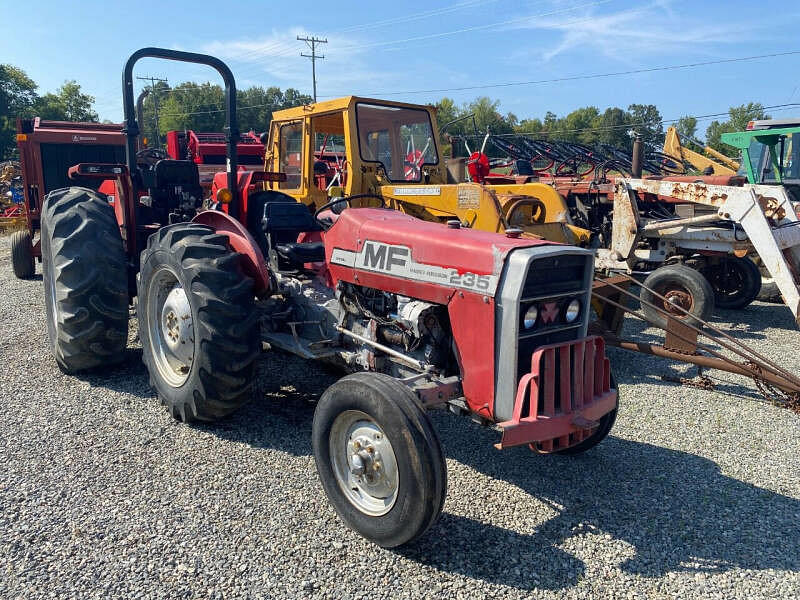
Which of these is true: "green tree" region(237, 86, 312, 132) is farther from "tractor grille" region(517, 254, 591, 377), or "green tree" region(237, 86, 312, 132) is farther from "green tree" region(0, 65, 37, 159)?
"tractor grille" region(517, 254, 591, 377)

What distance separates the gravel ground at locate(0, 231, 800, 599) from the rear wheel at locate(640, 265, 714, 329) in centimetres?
193

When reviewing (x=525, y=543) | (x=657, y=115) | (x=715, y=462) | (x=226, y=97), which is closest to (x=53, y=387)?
(x=226, y=97)

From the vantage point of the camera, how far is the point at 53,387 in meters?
4.62

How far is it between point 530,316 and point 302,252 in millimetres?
1777

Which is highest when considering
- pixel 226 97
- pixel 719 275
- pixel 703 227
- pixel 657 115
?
pixel 657 115

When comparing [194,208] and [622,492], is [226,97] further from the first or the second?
[622,492]

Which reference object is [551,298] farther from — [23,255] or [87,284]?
[23,255]

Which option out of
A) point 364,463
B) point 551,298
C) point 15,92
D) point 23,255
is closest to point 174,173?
point 364,463

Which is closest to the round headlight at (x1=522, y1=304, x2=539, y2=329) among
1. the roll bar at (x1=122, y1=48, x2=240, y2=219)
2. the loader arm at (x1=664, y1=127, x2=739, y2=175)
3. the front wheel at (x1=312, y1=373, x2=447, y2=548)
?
the front wheel at (x1=312, y1=373, x2=447, y2=548)

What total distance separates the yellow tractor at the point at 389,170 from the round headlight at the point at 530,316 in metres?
3.31

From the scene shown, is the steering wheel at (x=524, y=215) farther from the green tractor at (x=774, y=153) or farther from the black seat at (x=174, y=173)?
the green tractor at (x=774, y=153)

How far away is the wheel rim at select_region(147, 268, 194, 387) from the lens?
13.0 ft

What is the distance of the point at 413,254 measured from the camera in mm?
3176

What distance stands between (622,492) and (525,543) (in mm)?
783
